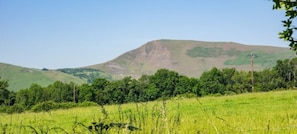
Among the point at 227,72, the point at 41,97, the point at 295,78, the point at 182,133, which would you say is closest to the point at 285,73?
the point at 295,78

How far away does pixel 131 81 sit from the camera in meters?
161

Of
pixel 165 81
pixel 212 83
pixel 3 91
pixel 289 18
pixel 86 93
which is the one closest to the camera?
pixel 289 18

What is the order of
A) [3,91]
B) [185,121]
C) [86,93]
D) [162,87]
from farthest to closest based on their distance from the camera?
[162,87] → [86,93] → [3,91] → [185,121]

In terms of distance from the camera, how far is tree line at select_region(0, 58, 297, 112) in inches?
5502

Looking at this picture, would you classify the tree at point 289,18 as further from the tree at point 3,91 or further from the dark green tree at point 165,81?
the dark green tree at point 165,81

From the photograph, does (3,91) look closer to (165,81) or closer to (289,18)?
(165,81)

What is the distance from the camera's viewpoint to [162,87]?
157 metres

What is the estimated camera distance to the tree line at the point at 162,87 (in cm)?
13975

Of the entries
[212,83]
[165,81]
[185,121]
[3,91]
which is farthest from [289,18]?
[165,81]

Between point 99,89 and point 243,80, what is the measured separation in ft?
177

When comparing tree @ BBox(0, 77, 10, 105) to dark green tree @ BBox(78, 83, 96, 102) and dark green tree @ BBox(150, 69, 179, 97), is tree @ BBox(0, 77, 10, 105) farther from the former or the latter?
dark green tree @ BBox(150, 69, 179, 97)

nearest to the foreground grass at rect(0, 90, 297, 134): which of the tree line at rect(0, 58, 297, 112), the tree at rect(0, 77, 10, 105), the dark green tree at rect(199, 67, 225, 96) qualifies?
the tree at rect(0, 77, 10, 105)

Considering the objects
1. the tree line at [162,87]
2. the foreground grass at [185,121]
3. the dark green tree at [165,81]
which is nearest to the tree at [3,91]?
the tree line at [162,87]

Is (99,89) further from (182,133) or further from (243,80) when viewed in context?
(182,133)
